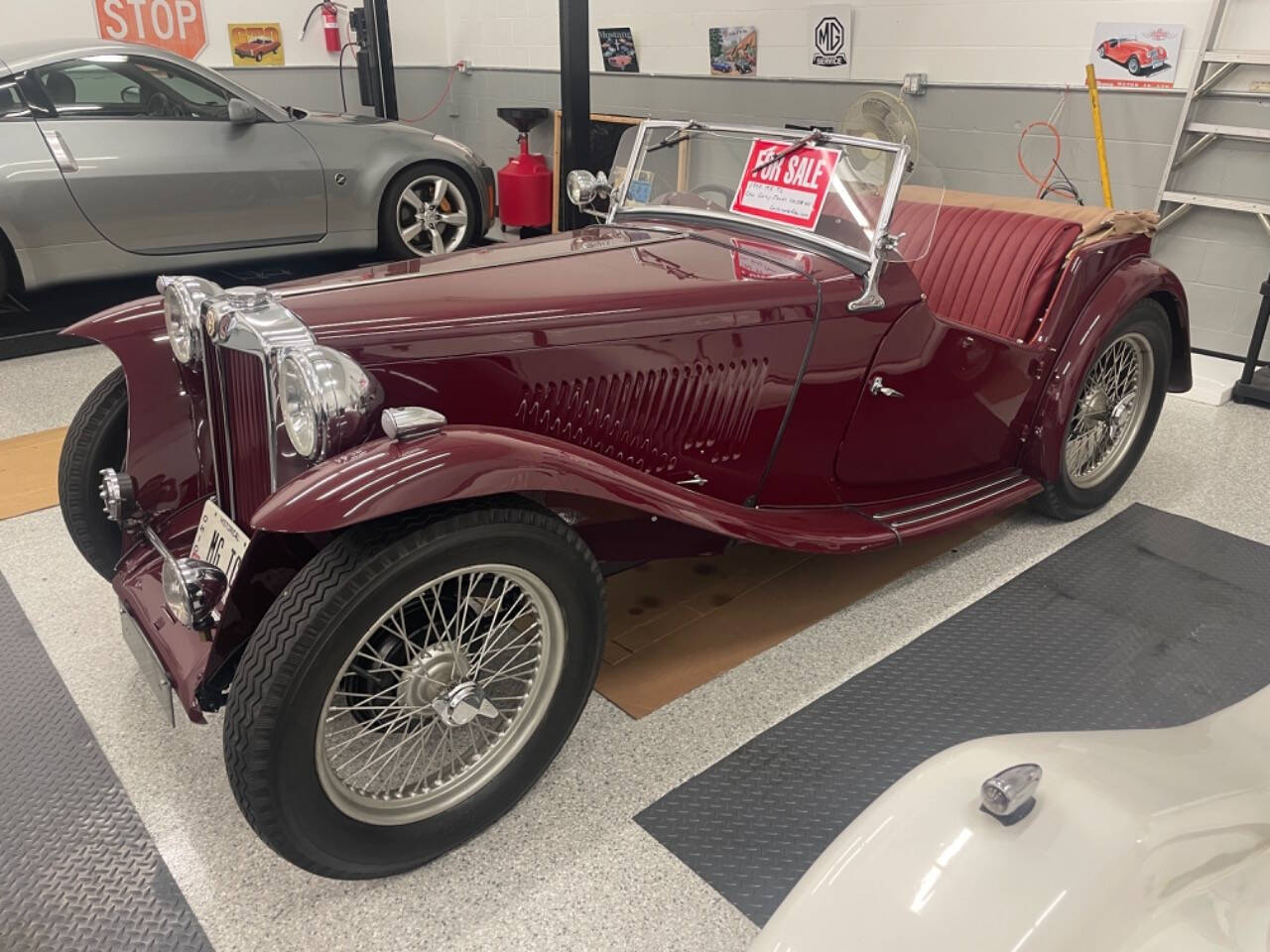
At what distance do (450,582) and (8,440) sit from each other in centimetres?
282

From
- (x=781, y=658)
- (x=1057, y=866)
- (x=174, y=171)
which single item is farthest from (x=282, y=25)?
(x=1057, y=866)

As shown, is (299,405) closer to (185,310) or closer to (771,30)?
(185,310)

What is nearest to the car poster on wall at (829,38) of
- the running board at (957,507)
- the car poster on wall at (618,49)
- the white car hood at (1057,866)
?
the car poster on wall at (618,49)

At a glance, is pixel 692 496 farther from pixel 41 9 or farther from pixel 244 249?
pixel 41 9

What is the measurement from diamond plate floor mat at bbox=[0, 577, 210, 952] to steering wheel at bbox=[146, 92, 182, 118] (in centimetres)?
377

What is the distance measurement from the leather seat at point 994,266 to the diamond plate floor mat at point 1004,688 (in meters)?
0.79

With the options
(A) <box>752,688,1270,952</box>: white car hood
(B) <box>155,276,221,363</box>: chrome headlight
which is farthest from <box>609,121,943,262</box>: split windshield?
(A) <box>752,688,1270,952</box>: white car hood

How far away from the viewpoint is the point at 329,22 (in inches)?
309

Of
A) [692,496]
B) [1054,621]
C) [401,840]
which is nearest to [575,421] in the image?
[692,496]

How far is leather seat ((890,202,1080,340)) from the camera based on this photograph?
2973 millimetres

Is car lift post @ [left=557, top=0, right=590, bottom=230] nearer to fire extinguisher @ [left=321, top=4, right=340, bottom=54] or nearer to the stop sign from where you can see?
fire extinguisher @ [left=321, top=4, right=340, bottom=54]

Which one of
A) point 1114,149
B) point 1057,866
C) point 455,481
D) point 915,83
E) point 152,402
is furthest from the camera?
point 915,83

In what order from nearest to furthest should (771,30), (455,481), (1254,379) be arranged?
1. (455,481)
2. (1254,379)
3. (771,30)

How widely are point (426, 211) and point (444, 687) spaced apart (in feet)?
15.1
